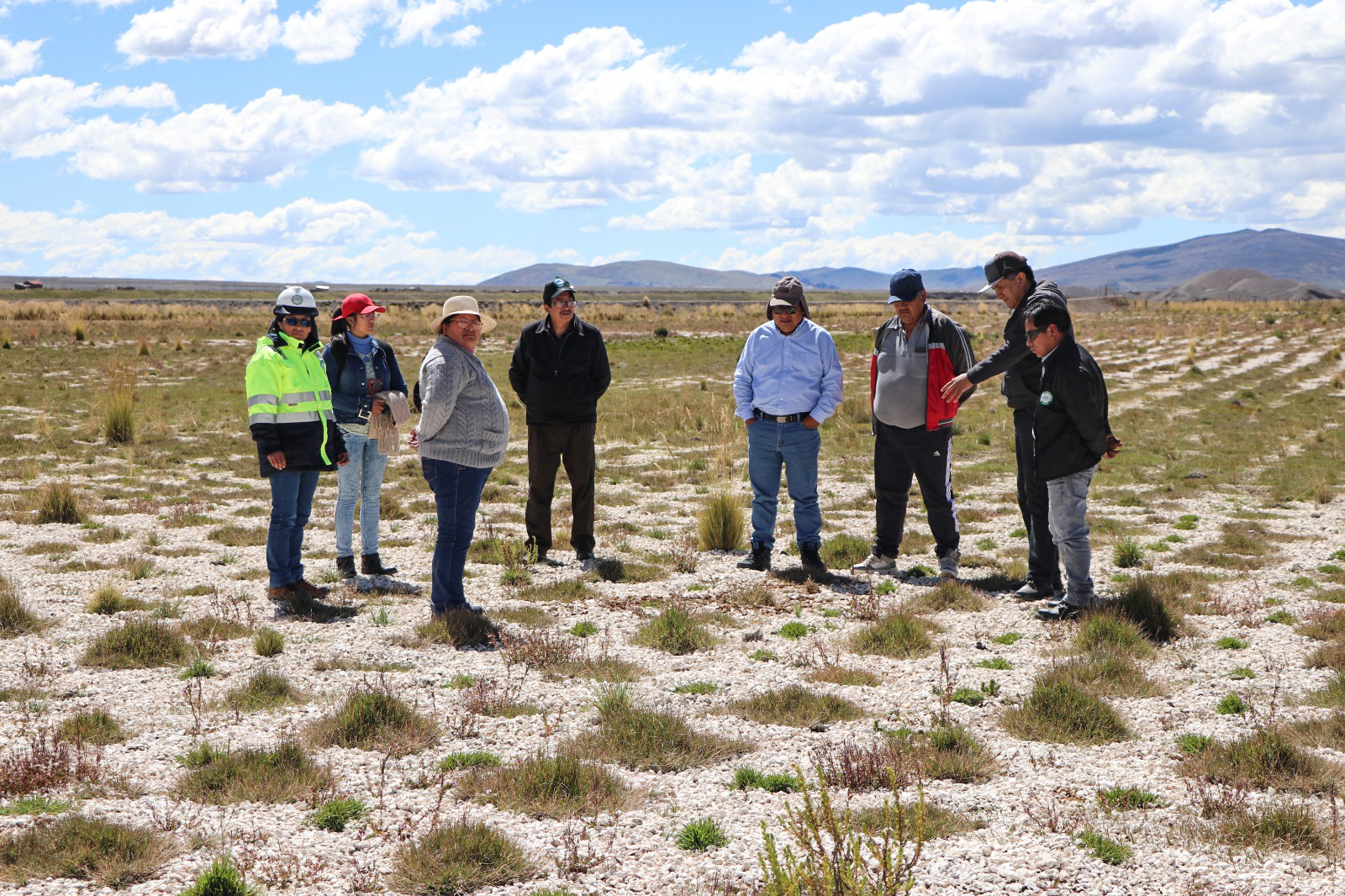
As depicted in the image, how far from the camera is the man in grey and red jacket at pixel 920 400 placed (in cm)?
845

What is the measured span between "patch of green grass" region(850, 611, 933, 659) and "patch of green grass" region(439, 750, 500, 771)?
2822mm

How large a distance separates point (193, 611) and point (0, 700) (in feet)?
6.53

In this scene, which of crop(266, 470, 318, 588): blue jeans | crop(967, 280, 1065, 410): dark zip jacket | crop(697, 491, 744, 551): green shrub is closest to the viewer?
crop(967, 280, 1065, 410): dark zip jacket

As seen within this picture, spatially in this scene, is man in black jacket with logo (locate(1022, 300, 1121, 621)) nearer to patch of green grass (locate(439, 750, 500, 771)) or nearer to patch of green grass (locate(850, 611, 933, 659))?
patch of green grass (locate(850, 611, 933, 659))

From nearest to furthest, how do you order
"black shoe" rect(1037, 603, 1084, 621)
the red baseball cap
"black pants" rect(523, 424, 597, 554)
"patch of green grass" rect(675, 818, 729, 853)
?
"patch of green grass" rect(675, 818, 729, 853)
"black shoe" rect(1037, 603, 1084, 621)
the red baseball cap
"black pants" rect(523, 424, 597, 554)

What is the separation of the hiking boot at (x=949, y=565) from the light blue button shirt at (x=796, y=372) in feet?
5.18

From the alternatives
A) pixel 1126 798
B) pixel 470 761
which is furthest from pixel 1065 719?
pixel 470 761

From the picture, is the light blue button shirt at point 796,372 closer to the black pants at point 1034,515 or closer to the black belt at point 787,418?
the black belt at point 787,418

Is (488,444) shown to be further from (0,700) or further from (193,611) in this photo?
(0,700)

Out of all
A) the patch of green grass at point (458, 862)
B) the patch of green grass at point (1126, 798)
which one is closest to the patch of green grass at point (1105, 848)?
the patch of green grass at point (1126, 798)

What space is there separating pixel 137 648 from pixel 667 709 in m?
3.50

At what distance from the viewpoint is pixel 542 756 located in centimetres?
485

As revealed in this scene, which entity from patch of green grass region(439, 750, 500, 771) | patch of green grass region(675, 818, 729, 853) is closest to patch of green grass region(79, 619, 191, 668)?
patch of green grass region(439, 750, 500, 771)

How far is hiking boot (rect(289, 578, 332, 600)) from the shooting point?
7.91 m
